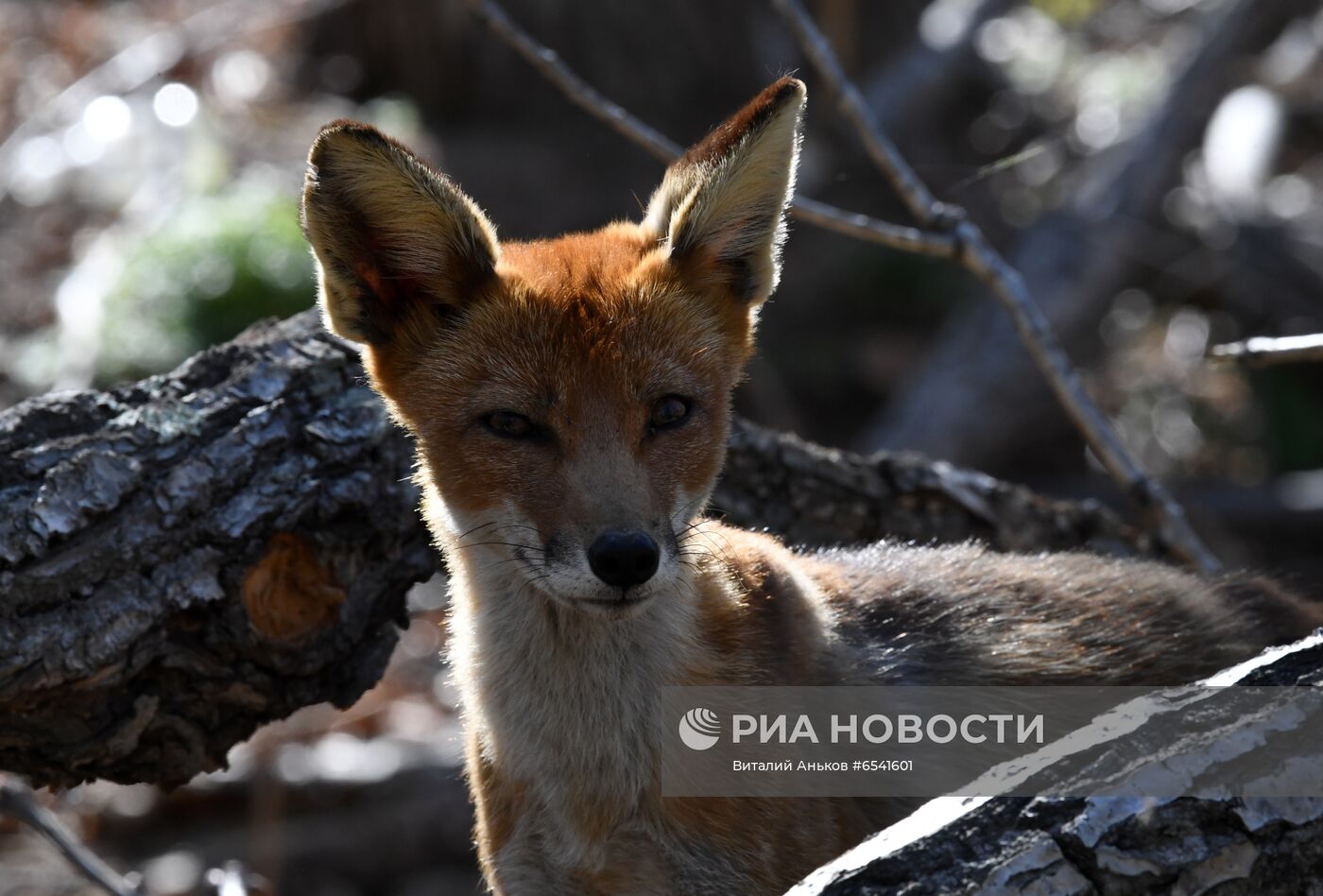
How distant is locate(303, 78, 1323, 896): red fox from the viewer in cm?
421

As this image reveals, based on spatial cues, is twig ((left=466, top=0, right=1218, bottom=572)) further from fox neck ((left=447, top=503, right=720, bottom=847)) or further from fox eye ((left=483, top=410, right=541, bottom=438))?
fox neck ((left=447, top=503, right=720, bottom=847))

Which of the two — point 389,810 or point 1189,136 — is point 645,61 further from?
point 389,810

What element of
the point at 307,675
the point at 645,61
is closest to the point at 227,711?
the point at 307,675

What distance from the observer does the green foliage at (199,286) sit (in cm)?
1026

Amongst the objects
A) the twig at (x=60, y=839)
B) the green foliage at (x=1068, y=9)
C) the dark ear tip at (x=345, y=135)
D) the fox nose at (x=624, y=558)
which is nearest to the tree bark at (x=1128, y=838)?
the fox nose at (x=624, y=558)

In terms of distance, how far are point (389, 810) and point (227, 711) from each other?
300 cm

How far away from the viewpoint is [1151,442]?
11.9 m

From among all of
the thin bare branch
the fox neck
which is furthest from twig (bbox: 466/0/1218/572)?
the fox neck

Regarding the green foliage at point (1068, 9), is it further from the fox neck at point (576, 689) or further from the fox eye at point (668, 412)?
the fox neck at point (576, 689)

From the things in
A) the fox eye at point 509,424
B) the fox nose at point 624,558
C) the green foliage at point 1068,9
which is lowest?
the fox nose at point 624,558

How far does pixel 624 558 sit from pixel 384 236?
1.49 m

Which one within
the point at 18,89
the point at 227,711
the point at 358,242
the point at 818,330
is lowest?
the point at 227,711

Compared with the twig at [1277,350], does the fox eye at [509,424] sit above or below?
above

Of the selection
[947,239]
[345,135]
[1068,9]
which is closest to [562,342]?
[345,135]
